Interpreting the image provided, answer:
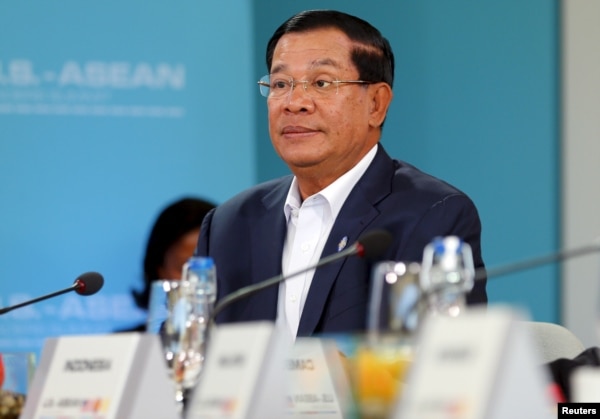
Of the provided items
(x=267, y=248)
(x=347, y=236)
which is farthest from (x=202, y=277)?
(x=267, y=248)

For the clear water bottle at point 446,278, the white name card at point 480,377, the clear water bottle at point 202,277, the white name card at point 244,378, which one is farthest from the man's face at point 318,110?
the white name card at point 480,377

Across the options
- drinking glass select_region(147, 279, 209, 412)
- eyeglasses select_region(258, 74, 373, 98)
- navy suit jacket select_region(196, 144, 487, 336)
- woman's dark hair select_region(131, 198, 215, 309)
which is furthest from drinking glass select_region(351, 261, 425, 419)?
woman's dark hair select_region(131, 198, 215, 309)

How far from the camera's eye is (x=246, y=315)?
3170 mm

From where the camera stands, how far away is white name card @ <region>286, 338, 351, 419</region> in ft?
6.02

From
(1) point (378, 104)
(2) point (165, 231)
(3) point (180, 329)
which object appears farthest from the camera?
(2) point (165, 231)

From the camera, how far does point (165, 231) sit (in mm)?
4266

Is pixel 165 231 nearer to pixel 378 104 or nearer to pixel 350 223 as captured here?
pixel 378 104

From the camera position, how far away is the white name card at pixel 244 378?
1.47 meters

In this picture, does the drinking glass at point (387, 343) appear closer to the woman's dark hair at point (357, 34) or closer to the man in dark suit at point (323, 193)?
the man in dark suit at point (323, 193)

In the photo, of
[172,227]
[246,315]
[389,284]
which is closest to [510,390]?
[389,284]

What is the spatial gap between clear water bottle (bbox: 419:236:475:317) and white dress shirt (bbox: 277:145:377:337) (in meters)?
1.30

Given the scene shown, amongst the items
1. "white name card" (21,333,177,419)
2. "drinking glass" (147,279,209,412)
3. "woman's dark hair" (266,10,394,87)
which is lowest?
"drinking glass" (147,279,209,412)

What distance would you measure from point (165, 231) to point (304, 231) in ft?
3.44

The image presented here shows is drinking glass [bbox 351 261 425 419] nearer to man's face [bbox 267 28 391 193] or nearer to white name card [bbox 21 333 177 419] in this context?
white name card [bbox 21 333 177 419]
